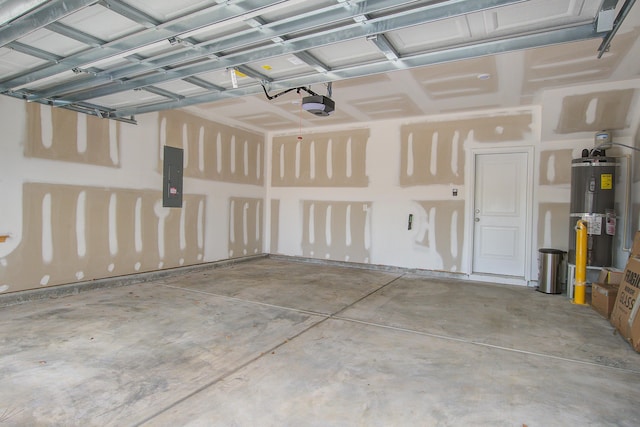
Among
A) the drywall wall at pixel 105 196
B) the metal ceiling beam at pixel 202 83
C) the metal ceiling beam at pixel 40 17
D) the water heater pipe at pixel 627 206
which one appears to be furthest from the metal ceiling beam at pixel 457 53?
the water heater pipe at pixel 627 206

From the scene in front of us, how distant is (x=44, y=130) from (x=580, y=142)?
6.95 metres

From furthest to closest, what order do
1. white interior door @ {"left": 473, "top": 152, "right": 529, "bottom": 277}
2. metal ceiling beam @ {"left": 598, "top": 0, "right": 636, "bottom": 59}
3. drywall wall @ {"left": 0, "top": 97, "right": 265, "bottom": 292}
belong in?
white interior door @ {"left": 473, "top": 152, "right": 529, "bottom": 277} → drywall wall @ {"left": 0, "top": 97, "right": 265, "bottom": 292} → metal ceiling beam @ {"left": 598, "top": 0, "right": 636, "bottom": 59}

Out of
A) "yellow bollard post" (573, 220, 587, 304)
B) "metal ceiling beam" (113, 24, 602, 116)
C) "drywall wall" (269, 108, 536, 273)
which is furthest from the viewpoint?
"drywall wall" (269, 108, 536, 273)

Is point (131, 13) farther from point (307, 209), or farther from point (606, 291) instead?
point (307, 209)

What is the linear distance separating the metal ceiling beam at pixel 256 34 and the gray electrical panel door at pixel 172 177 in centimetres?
218

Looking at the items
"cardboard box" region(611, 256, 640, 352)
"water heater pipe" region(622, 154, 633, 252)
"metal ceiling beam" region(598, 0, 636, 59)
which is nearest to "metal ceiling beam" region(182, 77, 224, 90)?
"metal ceiling beam" region(598, 0, 636, 59)

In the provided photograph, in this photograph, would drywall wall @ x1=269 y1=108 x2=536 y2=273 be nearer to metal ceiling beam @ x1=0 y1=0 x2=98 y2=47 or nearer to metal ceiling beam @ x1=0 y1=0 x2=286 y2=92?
metal ceiling beam @ x1=0 y1=0 x2=286 y2=92

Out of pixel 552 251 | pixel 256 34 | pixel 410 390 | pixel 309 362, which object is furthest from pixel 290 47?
pixel 552 251

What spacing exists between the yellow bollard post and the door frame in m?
1.01

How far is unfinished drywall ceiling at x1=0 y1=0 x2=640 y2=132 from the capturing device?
216 cm

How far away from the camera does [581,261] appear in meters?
4.29

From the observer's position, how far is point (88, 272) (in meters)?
4.63

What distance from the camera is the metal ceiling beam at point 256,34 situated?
2.07m

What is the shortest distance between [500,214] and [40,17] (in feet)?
19.2
